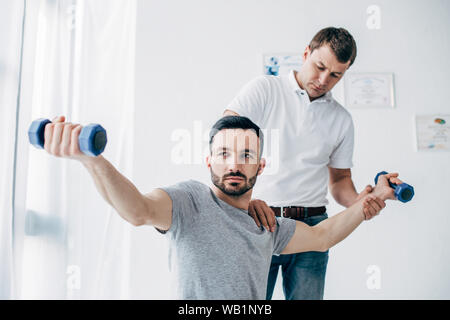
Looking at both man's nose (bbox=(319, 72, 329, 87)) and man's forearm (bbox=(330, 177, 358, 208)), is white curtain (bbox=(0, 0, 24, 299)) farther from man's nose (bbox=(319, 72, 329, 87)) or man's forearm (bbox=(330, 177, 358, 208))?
man's forearm (bbox=(330, 177, 358, 208))

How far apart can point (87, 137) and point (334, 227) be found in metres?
0.81

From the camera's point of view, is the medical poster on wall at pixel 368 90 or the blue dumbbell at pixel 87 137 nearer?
the blue dumbbell at pixel 87 137

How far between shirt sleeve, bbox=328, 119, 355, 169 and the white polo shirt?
0.23ft

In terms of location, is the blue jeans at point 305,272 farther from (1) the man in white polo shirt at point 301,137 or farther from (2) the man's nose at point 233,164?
(2) the man's nose at point 233,164

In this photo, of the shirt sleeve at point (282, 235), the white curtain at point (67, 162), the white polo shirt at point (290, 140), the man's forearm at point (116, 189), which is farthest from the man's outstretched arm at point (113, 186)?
the white polo shirt at point (290, 140)

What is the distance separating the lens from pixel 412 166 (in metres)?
1.98

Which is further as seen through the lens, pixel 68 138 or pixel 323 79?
pixel 323 79

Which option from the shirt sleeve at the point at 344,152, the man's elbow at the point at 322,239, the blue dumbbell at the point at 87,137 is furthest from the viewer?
the shirt sleeve at the point at 344,152

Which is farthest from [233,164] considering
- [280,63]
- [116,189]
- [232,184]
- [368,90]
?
[368,90]

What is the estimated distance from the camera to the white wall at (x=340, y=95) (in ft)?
6.35

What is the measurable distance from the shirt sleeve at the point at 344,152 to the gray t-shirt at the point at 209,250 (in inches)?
24.6

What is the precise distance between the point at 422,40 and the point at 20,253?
7.00 feet

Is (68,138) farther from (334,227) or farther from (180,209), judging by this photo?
(334,227)

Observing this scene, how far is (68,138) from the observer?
2.13 ft
